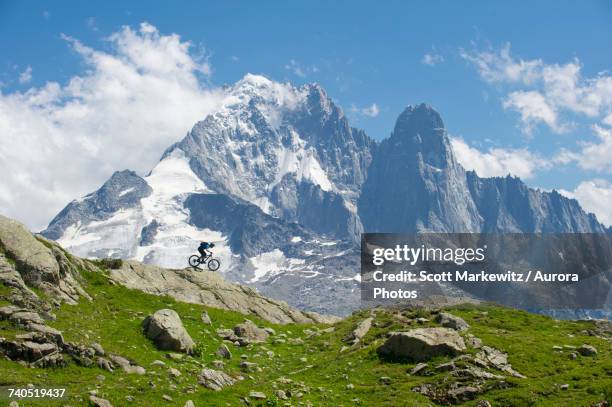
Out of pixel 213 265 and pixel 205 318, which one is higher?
pixel 213 265

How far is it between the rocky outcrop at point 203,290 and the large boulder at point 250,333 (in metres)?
10.5

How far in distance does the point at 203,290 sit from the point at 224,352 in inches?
910

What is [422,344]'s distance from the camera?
154 ft

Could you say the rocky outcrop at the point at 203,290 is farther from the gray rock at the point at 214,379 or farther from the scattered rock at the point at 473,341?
the scattered rock at the point at 473,341

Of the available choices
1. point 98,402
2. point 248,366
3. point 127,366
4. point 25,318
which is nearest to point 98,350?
point 127,366

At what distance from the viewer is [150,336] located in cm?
4634

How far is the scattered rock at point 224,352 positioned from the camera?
157 ft

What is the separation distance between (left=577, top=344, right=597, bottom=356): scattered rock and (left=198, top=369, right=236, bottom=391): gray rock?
25.7 metres

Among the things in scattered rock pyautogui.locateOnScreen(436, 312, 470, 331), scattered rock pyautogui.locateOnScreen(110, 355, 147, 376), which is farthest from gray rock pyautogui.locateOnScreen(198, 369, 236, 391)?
scattered rock pyautogui.locateOnScreen(436, 312, 470, 331)

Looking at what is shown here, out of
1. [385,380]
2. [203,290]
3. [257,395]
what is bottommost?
[257,395]

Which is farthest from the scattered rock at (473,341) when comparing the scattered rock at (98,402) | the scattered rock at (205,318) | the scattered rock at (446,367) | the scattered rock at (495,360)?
the scattered rock at (98,402)

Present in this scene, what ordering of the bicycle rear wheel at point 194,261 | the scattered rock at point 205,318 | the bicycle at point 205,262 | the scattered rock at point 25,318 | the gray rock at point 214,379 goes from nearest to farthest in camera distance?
the scattered rock at point 25,318, the gray rock at point 214,379, the scattered rock at point 205,318, the bicycle at point 205,262, the bicycle rear wheel at point 194,261

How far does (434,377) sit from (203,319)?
22615 mm

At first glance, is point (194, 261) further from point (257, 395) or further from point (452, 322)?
point (257, 395)
